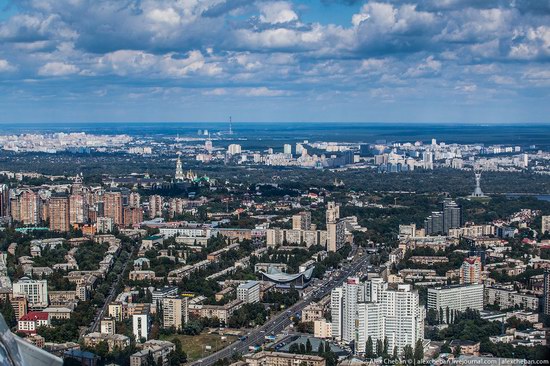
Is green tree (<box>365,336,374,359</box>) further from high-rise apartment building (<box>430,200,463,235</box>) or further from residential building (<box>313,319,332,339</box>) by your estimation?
high-rise apartment building (<box>430,200,463,235</box>)

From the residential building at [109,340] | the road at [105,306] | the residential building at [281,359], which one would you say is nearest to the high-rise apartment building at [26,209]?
the road at [105,306]

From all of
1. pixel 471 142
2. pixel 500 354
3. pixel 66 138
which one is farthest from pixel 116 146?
pixel 500 354

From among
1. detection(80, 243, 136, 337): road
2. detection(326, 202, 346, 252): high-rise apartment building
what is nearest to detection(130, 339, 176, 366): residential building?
detection(80, 243, 136, 337): road

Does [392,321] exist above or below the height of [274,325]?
above

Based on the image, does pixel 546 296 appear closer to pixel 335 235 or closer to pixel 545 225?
pixel 335 235

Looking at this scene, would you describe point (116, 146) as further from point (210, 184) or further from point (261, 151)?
point (210, 184)

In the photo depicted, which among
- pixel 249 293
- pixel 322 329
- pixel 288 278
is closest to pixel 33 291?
pixel 249 293

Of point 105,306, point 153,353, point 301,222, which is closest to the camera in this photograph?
point 153,353
